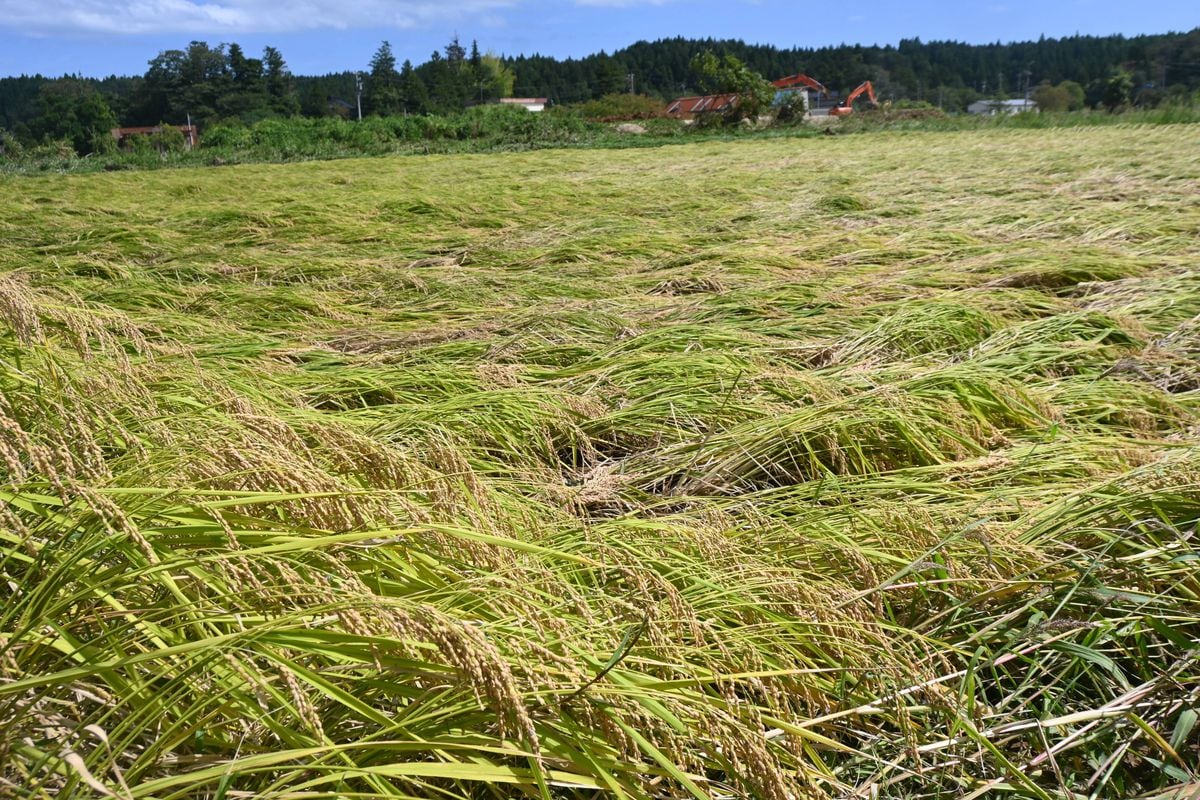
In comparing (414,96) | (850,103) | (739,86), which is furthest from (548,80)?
(739,86)

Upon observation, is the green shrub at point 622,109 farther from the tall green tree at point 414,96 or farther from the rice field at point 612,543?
the rice field at point 612,543

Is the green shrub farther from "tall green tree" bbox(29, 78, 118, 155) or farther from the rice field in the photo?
the rice field

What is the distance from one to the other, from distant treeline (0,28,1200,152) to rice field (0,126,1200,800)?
25880 millimetres

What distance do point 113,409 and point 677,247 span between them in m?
4.78

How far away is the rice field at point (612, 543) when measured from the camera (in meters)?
1.03

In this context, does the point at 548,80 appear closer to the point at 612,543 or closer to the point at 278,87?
the point at 278,87

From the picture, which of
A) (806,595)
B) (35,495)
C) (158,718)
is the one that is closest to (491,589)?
(158,718)

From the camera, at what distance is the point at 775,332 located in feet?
12.3

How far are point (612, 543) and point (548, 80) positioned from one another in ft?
304

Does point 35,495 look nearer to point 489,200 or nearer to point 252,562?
point 252,562

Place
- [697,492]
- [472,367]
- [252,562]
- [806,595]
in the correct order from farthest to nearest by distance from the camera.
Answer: [472,367] → [697,492] → [806,595] → [252,562]

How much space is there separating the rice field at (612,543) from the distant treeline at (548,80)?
2588 cm

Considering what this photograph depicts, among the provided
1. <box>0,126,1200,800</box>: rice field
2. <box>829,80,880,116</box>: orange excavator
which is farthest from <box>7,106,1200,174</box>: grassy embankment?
<box>0,126,1200,800</box>: rice field

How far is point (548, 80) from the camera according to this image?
8825cm
